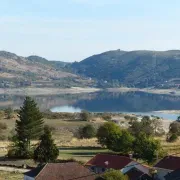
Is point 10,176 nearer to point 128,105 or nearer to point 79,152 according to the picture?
point 79,152

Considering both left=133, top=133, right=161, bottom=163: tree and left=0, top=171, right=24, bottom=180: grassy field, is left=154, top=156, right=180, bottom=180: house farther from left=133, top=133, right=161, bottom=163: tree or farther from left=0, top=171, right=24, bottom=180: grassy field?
left=0, top=171, right=24, bottom=180: grassy field

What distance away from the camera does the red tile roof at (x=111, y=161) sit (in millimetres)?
30141

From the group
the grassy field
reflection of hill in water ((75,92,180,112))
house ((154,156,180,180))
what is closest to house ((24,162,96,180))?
the grassy field

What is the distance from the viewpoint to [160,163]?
31.0 meters

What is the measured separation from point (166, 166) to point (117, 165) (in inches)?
139

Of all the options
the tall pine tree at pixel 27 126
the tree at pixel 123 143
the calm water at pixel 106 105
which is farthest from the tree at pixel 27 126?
the calm water at pixel 106 105

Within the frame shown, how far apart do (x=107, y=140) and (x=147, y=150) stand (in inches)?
319

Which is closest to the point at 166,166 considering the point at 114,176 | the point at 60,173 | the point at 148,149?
the point at 148,149

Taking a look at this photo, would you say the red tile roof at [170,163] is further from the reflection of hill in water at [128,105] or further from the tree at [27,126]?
the reflection of hill in water at [128,105]

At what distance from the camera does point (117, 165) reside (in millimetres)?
30141

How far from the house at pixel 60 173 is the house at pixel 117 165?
3.56 metres

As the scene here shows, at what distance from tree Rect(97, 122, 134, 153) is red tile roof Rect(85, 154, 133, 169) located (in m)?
7.97

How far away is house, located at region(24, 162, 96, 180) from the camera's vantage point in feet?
84.4

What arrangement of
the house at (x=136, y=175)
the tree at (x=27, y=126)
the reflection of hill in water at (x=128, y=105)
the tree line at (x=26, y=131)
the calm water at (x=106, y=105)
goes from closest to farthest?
the house at (x=136, y=175)
the tree line at (x=26, y=131)
the tree at (x=27, y=126)
the calm water at (x=106, y=105)
the reflection of hill in water at (x=128, y=105)
